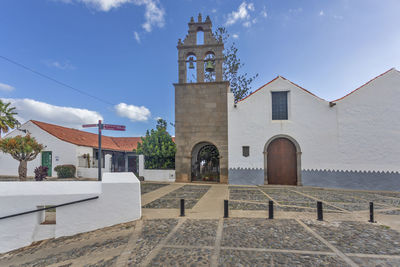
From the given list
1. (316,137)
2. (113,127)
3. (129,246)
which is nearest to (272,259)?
(129,246)

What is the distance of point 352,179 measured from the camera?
12641 mm

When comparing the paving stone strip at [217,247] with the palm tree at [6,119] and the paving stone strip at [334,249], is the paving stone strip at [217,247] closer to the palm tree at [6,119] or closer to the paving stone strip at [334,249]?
the paving stone strip at [334,249]

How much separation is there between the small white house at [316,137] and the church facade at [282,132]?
5 cm

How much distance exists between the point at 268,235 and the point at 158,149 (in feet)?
37.5

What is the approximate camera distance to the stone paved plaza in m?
3.96

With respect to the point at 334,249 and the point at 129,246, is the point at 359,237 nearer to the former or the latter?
the point at 334,249

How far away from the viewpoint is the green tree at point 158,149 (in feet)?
50.3

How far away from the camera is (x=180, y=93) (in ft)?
49.8

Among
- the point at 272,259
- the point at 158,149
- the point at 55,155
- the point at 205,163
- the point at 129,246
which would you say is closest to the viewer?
the point at 272,259

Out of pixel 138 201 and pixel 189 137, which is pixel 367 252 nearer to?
pixel 138 201

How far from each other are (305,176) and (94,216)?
41.3ft

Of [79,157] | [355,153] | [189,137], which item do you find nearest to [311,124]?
[355,153]

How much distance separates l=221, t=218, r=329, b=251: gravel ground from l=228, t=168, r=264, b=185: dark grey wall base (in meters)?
7.85

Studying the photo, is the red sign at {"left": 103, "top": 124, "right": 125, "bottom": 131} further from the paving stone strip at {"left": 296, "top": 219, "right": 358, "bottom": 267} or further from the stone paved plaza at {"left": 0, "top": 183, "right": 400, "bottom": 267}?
the paving stone strip at {"left": 296, "top": 219, "right": 358, "bottom": 267}
